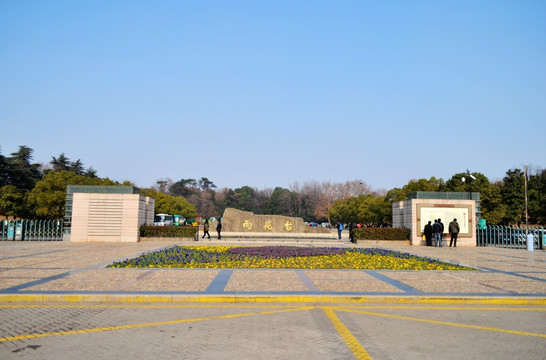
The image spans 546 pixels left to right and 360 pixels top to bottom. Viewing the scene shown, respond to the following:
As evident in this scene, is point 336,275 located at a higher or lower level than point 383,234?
lower

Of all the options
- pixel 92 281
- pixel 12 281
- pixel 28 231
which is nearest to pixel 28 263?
pixel 12 281

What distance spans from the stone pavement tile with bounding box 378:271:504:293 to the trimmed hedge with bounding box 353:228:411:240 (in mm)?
15040

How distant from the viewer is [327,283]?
Result: 10734 millimetres

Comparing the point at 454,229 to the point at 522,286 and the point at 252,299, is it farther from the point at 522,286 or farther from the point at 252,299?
the point at 252,299

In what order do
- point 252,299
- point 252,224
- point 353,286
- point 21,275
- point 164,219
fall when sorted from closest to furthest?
point 252,299
point 353,286
point 21,275
point 252,224
point 164,219

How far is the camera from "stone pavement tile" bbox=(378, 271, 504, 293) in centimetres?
998

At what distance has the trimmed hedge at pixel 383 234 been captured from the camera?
28078 mm

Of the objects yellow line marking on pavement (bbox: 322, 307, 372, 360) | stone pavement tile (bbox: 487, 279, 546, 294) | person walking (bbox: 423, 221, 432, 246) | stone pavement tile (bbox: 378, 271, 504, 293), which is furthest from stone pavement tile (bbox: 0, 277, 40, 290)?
person walking (bbox: 423, 221, 432, 246)

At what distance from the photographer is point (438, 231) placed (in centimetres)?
2581

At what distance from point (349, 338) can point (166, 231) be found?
2396 centimetres

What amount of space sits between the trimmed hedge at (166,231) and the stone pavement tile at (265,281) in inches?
651

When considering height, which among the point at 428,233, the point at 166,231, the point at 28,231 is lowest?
the point at 28,231

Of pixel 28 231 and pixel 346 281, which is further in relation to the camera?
pixel 28 231

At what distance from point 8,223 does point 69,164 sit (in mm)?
48468
